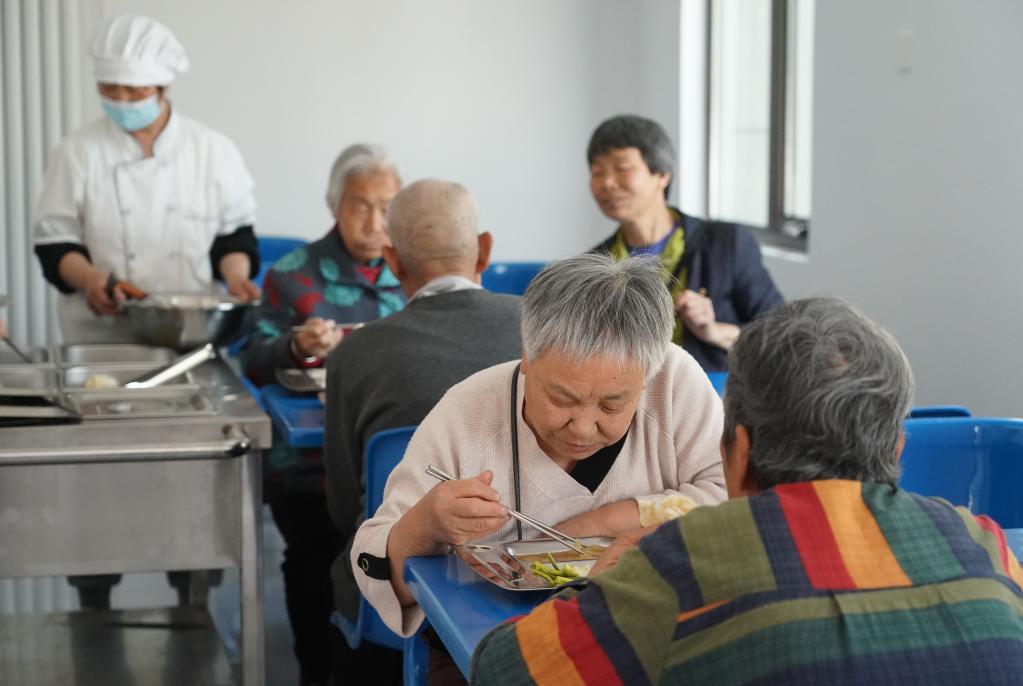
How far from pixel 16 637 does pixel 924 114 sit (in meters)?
3.02

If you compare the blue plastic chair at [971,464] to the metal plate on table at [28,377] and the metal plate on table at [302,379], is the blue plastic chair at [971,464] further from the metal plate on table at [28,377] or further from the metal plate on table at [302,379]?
the metal plate on table at [28,377]

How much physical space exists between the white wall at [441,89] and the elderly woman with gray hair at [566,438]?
4.04 metres

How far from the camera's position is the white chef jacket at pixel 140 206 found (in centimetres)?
387

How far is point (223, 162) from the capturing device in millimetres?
4035

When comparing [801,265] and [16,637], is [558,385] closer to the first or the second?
[16,637]

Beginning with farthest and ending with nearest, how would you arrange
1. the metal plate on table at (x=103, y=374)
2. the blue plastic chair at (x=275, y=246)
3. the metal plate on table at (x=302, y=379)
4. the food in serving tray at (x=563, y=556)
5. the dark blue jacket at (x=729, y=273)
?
1. the blue plastic chair at (x=275, y=246)
2. the dark blue jacket at (x=729, y=273)
3. the metal plate on table at (x=302, y=379)
4. the metal plate on table at (x=103, y=374)
5. the food in serving tray at (x=563, y=556)

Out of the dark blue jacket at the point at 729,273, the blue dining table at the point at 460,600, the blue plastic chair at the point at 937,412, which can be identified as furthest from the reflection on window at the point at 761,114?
the blue dining table at the point at 460,600

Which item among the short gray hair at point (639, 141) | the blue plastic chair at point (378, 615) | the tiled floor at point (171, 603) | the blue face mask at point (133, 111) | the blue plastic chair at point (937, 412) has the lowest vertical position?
the tiled floor at point (171, 603)

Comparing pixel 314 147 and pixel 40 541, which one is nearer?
pixel 40 541

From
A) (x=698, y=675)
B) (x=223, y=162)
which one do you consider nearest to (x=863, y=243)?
(x=223, y=162)

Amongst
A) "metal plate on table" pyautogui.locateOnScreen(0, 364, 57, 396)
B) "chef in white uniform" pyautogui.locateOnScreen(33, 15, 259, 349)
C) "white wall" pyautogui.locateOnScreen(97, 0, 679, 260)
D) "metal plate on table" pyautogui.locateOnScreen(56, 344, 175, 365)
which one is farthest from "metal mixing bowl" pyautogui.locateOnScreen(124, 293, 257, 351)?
"white wall" pyautogui.locateOnScreen(97, 0, 679, 260)

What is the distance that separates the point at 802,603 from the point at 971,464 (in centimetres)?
125

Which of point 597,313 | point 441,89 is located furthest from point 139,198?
point 597,313

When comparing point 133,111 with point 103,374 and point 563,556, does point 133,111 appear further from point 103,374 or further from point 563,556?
point 563,556
